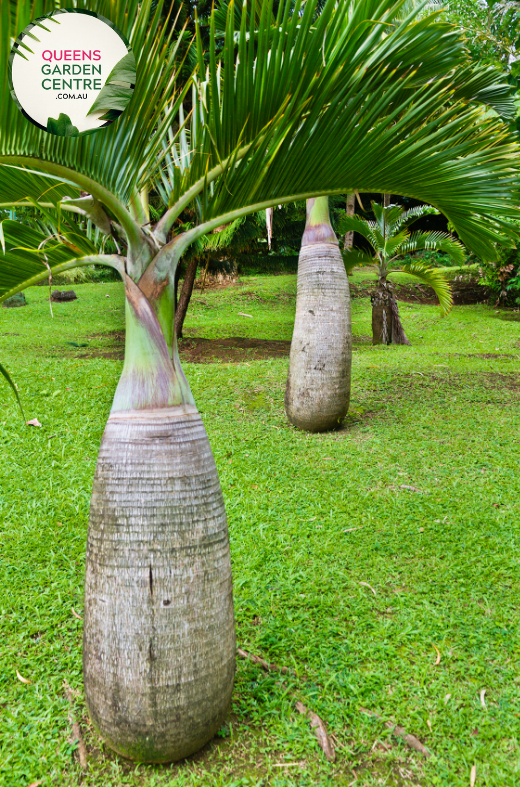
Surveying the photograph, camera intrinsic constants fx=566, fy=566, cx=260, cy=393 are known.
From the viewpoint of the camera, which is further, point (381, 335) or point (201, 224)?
point (381, 335)

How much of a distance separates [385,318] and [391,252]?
1248 mm

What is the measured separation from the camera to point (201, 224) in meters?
1.96

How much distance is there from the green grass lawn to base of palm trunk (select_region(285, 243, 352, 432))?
29 cm

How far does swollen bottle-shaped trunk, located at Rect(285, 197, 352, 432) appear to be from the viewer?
16.6ft

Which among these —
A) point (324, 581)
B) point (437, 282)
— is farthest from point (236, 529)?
point (437, 282)

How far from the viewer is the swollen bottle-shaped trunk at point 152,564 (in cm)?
175

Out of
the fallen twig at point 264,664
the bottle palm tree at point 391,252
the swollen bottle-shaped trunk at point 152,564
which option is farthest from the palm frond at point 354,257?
the swollen bottle-shaped trunk at point 152,564

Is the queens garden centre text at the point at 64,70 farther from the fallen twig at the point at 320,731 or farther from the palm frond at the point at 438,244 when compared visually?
the palm frond at the point at 438,244

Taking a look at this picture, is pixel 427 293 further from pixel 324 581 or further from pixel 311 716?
pixel 311 716

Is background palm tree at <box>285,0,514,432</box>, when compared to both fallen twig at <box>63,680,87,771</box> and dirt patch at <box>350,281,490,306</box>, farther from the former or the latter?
dirt patch at <box>350,281,490,306</box>

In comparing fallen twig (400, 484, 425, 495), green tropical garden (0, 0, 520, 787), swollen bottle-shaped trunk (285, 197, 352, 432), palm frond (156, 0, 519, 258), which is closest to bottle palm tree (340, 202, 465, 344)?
swollen bottle-shaped trunk (285, 197, 352, 432)

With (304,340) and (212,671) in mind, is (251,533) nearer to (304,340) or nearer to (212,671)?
(212,671)

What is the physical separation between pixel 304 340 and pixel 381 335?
235 inches

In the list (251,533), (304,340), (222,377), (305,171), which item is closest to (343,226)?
(222,377)
